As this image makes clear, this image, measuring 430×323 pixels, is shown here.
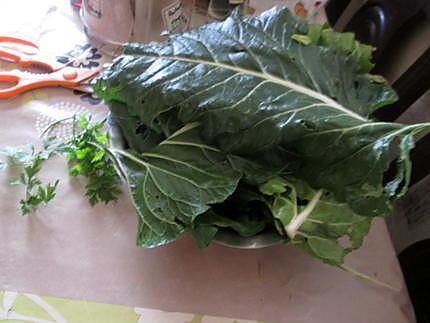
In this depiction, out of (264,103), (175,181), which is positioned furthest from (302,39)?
(175,181)

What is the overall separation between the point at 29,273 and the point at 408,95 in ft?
2.27

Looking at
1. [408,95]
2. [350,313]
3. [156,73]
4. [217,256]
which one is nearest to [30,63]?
[156,73]

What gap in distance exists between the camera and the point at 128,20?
65 cm

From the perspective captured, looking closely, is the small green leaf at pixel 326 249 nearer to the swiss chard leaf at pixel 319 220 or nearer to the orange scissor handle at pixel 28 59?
the swiss chard leaf at pixel 319 220

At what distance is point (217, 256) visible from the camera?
53 cm

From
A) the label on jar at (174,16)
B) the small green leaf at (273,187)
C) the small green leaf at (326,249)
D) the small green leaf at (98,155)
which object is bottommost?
the small green leaf at (98,155)

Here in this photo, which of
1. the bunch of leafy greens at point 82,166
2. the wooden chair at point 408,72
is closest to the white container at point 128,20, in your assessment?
Answer: the bunch of leafy greens at point 82,166

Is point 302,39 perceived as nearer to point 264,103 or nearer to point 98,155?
point 264,103

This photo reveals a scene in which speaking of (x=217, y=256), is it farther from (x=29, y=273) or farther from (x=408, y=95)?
(x=408, y=95)

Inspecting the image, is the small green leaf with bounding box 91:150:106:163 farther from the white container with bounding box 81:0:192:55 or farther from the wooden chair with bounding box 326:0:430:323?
the wooden chair with bounding box 326:0:430:323

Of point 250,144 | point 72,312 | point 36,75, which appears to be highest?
point 250,144

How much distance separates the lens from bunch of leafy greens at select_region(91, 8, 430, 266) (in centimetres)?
43

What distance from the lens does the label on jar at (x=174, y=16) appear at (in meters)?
0.64

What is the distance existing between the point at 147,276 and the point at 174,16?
0.38m
